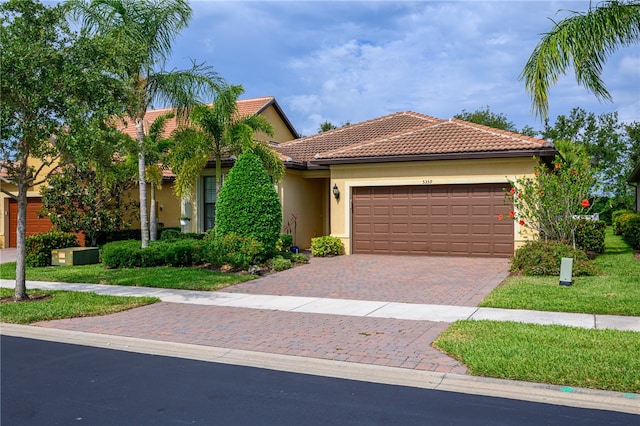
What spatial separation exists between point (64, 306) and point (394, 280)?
7.12 meters

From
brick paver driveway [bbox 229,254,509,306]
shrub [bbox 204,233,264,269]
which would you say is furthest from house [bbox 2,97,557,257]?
shrub [bbox 204,233,264,269]

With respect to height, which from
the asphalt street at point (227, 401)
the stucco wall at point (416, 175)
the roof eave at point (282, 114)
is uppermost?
the roof eave at point (282, 114)

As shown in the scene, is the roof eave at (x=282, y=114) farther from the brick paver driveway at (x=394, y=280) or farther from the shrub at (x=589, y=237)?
the shrub at (x=589, y=237)

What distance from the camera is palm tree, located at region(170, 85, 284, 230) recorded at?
17.6 meters

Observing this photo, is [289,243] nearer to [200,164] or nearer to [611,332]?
[200,164]

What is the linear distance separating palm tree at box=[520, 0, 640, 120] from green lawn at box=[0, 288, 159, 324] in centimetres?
908

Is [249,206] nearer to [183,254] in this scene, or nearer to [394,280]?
[183,254]

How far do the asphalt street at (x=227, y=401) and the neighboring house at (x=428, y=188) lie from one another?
12297 mm

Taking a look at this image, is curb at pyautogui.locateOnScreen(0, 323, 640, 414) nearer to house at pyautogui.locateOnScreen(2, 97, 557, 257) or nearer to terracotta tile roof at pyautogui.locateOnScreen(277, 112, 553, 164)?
house at pyautogui.locateOnScreen(2, 97, 557, 257)

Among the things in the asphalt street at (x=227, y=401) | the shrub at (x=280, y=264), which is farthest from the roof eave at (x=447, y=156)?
the asphalt street at (x=227, y=401)

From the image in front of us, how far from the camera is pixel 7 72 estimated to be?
9711 millimetres

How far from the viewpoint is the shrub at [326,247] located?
18.7 metres

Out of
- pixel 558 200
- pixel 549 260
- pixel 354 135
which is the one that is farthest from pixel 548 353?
pixel 354 135

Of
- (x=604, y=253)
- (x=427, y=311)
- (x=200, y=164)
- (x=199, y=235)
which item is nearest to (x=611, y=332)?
(x=427, y=311)
